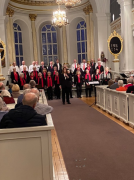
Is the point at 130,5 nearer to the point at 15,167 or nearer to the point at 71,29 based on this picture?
the point at 71,29

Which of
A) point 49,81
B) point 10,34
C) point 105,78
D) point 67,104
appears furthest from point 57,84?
point 10,34

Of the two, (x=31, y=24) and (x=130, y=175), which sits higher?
(x=31, y=24)

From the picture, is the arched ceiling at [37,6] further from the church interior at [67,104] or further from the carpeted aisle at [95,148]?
the carpeted aisle at [95,148]

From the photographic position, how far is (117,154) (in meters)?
3.85

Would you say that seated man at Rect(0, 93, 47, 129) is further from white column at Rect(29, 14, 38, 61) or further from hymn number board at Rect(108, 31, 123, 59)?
white column at Rect(29, 14, 38, 61)

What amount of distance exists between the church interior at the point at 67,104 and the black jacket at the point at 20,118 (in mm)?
12

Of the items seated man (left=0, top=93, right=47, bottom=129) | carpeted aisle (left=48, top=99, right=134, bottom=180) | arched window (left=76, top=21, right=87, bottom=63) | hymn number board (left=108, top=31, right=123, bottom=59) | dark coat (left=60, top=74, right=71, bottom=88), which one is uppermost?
arched window (left=76, top=21, right=87, bottom=63)

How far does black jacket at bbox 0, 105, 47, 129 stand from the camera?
257 cm

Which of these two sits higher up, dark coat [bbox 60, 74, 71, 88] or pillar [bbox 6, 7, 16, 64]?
pillar [bbox 6, 7, 16, 64]

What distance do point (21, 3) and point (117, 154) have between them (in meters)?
14.0

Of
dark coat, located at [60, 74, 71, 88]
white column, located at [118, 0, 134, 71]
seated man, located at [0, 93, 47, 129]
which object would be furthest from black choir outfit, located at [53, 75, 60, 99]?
seated man, located at [0, 93, 47, 129]

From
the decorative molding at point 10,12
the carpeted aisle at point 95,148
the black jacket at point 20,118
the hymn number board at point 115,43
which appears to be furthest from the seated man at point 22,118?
the decorative molding at point 10,12

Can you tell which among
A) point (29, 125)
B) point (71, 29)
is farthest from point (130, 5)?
point (29, 125)

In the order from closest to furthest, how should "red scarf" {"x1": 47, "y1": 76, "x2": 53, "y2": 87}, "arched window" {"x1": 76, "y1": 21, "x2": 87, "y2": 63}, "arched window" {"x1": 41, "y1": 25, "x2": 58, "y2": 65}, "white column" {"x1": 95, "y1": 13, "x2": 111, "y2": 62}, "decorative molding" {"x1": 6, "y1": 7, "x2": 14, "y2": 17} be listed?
"red scarf" {"x1": 47, "y1": 76, "x2": 53, "y2": 87} < "white column" {"x1": 95, "y1": 13, "x2": 111, "y2": 62} < "decorative molding" {"x1": 6, "y1": 7, "x2": 14, "y2": 17} < "arched window" {"x1": 76, "y1": 21, "x2": 87, "y2": 63} < "arched window" {"x1": 41, "y1": 25, "x2": 58, "y2": 65}
